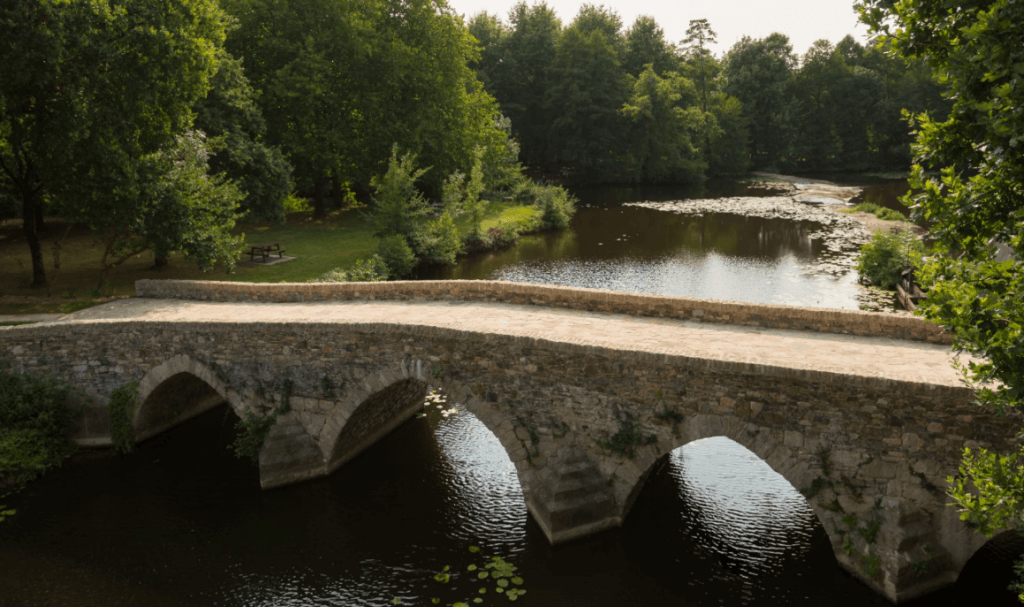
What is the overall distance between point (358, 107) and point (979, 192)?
3543cm

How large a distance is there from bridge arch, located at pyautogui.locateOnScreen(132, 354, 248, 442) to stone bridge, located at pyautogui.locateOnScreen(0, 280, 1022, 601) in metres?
0.06

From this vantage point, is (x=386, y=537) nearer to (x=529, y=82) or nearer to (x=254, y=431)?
(x=254, y=431)

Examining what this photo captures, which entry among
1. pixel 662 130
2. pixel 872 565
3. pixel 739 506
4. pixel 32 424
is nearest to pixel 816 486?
pixel 872 565

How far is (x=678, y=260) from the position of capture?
38844mm

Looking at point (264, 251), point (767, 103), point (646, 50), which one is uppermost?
point (646, 50)

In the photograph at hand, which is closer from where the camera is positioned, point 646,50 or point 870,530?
point 870,530

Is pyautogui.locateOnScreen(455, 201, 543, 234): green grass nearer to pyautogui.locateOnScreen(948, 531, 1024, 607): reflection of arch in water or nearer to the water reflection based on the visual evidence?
the water reflection

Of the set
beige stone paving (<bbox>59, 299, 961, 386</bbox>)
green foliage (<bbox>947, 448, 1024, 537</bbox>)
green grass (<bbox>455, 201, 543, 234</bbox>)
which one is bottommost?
green foliage (<bbox>947, 448, 1024, 537</bbox>)

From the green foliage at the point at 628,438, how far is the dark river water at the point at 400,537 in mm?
1906

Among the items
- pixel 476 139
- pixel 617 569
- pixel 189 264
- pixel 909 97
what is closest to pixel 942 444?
pixel 617 569

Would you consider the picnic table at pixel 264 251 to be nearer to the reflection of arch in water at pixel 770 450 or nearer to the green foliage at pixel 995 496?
the reflection of arch in water at pixel 770 450

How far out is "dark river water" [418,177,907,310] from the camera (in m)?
32.2

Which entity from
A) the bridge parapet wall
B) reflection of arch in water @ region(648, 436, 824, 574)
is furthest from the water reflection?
reflection of arch in water @ region(648, 436, 824, 574)

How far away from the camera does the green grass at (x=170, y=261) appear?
2275 cm
